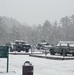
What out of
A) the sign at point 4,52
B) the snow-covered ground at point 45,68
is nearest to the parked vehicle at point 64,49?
Result: the snow-covered ground at point 45,68

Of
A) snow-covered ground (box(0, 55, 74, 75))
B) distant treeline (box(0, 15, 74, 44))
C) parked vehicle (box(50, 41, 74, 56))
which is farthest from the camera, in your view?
distant treeline (box(0, 15, 74, 44))

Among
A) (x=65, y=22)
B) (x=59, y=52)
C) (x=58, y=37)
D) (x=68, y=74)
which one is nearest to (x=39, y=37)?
(x=58, y=37)

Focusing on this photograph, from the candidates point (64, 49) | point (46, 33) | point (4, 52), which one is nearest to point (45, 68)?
point (4, 52)

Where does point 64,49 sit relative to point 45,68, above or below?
above

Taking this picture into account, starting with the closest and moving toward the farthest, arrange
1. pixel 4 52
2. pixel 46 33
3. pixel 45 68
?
1. pixel 4 52
2. pixel 45 68
3. pixel 46 33

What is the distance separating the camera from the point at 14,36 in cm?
10531

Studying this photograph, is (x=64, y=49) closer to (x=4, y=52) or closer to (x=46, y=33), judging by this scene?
(x=4, y=52)

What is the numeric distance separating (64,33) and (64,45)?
8460cm

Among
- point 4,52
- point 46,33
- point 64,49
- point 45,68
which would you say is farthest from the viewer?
point 46,33

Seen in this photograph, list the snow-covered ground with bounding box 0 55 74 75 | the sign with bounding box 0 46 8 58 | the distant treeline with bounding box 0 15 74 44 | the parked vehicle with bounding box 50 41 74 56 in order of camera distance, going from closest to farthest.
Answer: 1. the sign with bounding box 0 46 8 58
2. the snow-covered ground with bounding box 0 55 74 75
3. the parked vehicle with bounding box 50 41 74 56
4. the distant treeline with bounding box 0 15 74 44

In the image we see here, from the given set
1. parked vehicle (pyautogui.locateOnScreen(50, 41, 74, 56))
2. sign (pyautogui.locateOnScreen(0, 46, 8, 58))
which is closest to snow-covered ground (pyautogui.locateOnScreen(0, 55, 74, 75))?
sign (pyautogui.locateOnScreen(0, 46, 8, 58))

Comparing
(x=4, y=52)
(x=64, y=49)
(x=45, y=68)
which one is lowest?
(x=45, y=68)


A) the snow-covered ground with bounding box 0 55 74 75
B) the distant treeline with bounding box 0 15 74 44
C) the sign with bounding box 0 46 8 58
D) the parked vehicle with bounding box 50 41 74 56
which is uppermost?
the distant treeline with bounding box 0 15 74 44

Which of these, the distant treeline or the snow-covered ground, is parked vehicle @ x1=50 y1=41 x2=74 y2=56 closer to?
the snow-covered ground
